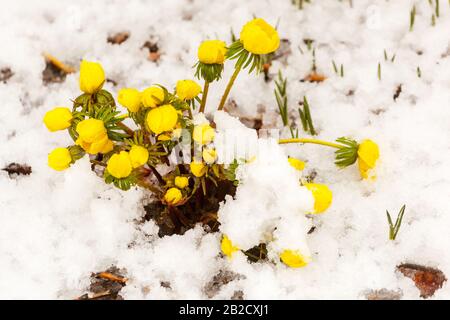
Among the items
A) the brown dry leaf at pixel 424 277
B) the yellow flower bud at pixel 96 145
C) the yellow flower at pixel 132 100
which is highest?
the yellow flower at pixel 132 100

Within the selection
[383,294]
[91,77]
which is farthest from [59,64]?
[383,294]

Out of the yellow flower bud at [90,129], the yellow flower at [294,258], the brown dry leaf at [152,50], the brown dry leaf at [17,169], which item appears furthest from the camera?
the brown dry leaf at [152,50]

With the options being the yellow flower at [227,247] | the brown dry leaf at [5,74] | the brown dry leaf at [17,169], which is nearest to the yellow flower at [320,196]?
the yellow flower at [227,247]

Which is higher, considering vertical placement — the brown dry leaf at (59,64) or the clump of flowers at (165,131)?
the brown dry leaf at (59,64)

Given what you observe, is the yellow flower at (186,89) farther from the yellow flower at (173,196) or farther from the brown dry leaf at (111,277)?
the brown dry leaf at (111,277)

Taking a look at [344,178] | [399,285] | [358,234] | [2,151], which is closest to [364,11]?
[344,178]

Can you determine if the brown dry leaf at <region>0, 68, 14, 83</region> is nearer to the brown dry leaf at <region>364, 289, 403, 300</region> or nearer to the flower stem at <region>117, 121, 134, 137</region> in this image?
the flower stem at <region>117, 121, 134, 137</region>

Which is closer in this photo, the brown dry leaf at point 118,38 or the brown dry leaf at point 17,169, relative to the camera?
the brown dry leaf at point 17,169

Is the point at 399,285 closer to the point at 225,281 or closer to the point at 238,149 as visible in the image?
the point at 225,281

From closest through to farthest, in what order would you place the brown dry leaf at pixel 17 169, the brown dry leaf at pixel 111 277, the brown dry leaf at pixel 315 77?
the brown dry leaf at pixel 111 277 → the brown dry leaf at pixel 17 169 → the brown dry leaf at pixel 315 77
